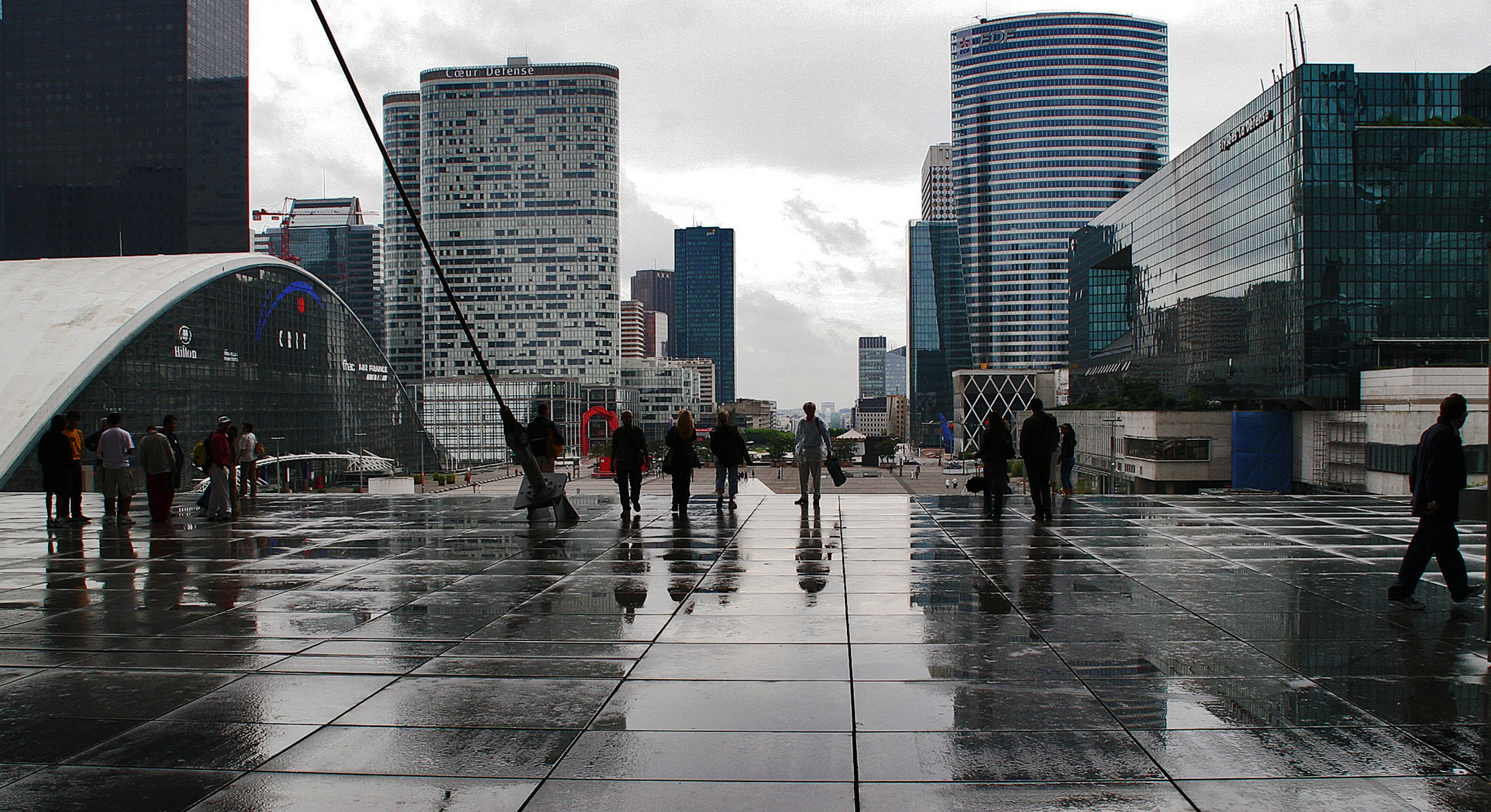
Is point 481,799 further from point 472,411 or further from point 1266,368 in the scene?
point 472,411

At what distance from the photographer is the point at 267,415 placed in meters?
72.1

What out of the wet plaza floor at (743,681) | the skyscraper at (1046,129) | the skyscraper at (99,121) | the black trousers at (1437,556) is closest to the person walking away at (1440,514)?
the black trousers at (1437,556)

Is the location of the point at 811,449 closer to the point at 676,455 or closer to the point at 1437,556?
the point at 676,455

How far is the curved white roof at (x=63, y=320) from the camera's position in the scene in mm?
45750

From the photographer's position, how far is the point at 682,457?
48.1 feet

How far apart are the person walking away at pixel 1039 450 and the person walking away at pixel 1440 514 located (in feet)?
19.8

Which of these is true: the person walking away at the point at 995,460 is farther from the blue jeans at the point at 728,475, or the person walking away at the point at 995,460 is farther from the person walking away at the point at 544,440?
the person walking away at the point at 544,440

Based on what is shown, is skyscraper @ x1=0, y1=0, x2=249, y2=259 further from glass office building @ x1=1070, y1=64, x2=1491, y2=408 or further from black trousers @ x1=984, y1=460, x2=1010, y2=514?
black trousers @ x1=984, y1=460, x2=1010, y2=514

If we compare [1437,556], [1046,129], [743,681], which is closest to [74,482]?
[743,681]

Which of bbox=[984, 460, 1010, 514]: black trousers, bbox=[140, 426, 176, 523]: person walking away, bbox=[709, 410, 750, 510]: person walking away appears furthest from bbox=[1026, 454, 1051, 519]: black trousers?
bbox=[140, 426, 176, 523]: person walking away

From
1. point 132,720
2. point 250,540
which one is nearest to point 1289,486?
point 250,540

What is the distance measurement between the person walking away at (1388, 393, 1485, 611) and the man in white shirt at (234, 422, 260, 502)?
16.8 meters

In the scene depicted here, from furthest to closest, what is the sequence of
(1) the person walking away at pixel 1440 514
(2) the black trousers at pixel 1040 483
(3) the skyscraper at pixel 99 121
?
(3) the skyscraper at pixel 99 121
(2) the black trousers at pixel 1040 483
(1) the person walking away at pixel 1440 514

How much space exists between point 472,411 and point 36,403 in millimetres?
87529
